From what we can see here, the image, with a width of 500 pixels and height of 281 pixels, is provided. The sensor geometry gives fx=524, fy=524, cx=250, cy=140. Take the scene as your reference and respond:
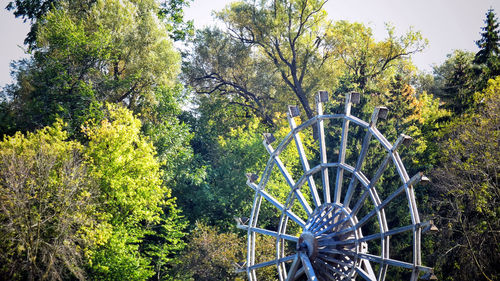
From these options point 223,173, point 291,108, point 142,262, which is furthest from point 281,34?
point 291,108

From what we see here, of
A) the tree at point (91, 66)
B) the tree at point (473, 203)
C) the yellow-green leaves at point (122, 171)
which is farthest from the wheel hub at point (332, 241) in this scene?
the tree at point (91, 66)

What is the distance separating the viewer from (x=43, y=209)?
22.1 meters

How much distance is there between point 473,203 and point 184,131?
17852 millimetres

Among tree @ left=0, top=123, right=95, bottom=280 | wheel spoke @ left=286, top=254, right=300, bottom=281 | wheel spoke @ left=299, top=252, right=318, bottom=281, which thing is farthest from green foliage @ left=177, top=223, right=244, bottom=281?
wheel spoke @ left=299, top=252, right=318, bottom=281

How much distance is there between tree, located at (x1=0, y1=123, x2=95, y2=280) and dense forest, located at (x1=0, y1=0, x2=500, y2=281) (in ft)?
0.30

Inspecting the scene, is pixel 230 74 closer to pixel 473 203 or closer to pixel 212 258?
pixel 212 258

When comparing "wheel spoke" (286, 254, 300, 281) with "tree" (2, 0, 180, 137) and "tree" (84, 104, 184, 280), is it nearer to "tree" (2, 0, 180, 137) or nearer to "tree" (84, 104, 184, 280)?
"tree" (84, 104, 184, 280)

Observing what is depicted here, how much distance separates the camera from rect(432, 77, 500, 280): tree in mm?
20781

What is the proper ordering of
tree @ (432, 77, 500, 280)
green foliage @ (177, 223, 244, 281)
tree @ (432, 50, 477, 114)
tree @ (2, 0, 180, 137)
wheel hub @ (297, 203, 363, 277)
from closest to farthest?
wheel hub @ (297, 203, 363, 277), tree @ (432, 77, 500, 280), green foliage @ (177, 223, 244, 281), tree @ (2, 0, 180, 137), tree @ (432, 50, 477, 114)

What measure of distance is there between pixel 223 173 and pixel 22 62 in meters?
13.8

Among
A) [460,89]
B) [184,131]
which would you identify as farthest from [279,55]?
[460,89]

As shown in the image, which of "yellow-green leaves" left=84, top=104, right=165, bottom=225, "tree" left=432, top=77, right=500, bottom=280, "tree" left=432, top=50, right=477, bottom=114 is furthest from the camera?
"tree" left=432, top=50, right=477, bottom=114

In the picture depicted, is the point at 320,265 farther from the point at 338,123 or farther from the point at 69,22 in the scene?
the point at 69,22

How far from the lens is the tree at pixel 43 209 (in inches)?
830
